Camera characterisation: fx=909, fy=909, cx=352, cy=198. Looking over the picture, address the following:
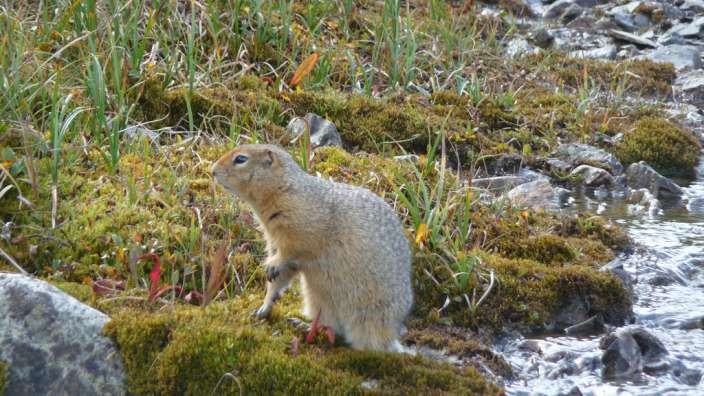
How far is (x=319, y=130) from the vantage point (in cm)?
962

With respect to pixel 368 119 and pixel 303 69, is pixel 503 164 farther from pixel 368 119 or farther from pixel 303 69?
pixel 303 69

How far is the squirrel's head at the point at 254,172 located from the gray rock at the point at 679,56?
38.6ft

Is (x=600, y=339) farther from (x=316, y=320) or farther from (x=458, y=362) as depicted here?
(x=316, y=320)

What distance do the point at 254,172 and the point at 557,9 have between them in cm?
1546

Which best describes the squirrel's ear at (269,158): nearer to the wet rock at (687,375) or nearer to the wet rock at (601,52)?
the wet rock at (687,375)

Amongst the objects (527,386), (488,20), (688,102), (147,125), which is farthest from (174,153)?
(688,102)

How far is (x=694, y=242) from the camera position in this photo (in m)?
9.05

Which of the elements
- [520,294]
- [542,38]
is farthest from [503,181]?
[542,38]

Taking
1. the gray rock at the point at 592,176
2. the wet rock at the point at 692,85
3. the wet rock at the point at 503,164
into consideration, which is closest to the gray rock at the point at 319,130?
the wet rock at the point at 503,164

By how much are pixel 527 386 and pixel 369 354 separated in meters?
1.30

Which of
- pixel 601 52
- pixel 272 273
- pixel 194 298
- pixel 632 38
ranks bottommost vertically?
pixel 601 52

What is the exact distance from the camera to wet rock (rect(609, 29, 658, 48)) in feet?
56.6

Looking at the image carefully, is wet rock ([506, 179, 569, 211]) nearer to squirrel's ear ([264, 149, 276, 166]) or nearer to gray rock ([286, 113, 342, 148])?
gray rock ([286, 113, 342, 148])

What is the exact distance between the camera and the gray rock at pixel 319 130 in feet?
30.5
